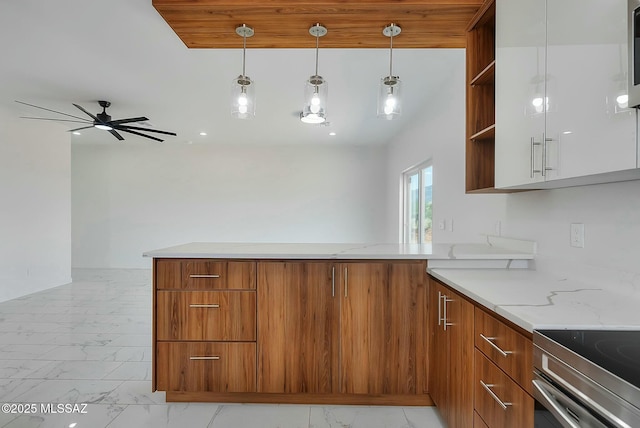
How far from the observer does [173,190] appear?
681cm

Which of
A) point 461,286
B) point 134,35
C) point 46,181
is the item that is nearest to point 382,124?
point 134,35

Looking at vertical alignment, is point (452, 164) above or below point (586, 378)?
above

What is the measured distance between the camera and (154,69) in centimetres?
316

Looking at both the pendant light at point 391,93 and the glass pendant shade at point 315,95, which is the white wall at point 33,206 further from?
the pendant light at point 391,93

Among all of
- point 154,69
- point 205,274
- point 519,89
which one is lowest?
point 205,274

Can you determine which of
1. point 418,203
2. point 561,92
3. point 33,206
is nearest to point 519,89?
point 561,92

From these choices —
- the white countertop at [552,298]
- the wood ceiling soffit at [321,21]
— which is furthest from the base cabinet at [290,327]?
the wood ceiling soffit at [321,21]

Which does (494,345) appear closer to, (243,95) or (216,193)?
(243,95)

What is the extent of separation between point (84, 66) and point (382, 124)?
12.3ft

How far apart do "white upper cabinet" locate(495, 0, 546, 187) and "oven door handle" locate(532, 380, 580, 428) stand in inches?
32.0

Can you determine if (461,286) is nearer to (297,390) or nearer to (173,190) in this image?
Result: (297,390)

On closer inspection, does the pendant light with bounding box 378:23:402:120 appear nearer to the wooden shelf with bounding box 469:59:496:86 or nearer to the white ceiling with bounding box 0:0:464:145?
the wooden shelf with bounding box 469:59:496:86

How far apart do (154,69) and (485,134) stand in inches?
116

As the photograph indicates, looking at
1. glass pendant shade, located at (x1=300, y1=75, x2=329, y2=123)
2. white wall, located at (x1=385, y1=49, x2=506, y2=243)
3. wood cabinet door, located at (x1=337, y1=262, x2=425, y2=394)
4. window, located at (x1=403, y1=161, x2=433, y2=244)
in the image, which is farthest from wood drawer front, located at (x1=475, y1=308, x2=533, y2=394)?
window, located at (x1=403, y1=161, x2=433, y2=244)
